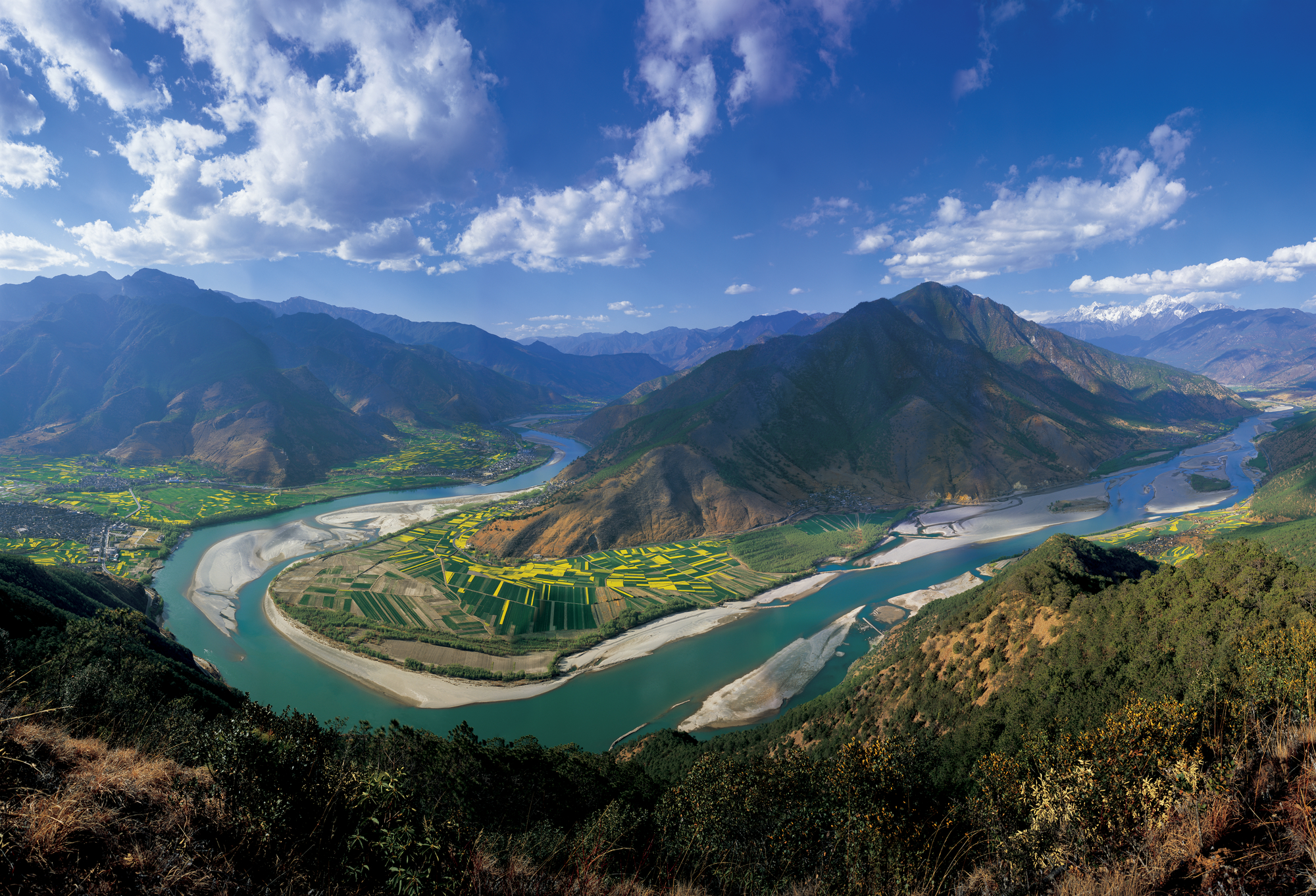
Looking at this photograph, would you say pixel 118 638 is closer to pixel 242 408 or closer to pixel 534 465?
pixel 534 465

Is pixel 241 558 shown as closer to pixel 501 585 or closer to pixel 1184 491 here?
pixel 501 585

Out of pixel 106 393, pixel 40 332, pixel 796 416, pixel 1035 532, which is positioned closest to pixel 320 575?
pixel 796 416

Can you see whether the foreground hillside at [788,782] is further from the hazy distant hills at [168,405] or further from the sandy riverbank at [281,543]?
the hazy distant hills at [168,405]

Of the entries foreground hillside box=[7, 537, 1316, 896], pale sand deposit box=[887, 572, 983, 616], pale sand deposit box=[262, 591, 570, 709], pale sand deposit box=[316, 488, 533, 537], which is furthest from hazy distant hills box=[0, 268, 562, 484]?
pale sand deposit box=[887, 572, 983, 616]

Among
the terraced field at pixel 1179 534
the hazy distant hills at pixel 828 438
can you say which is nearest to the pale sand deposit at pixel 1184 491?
the terraced field at pixel 1179 534

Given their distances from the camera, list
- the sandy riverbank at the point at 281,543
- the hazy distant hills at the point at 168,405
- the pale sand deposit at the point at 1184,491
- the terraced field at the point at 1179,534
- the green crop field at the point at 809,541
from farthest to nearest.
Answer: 1. the hazy distant hills at the point at 168,405
2. the pale sand deposit at the point at 1184,491
3. the green crop field at the point at 809,541
4. the terraced field at the point at 1179,534
5. the sandy riverbank at the point at 281,543

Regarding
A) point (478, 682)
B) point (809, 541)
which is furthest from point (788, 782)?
point (809, 541)
